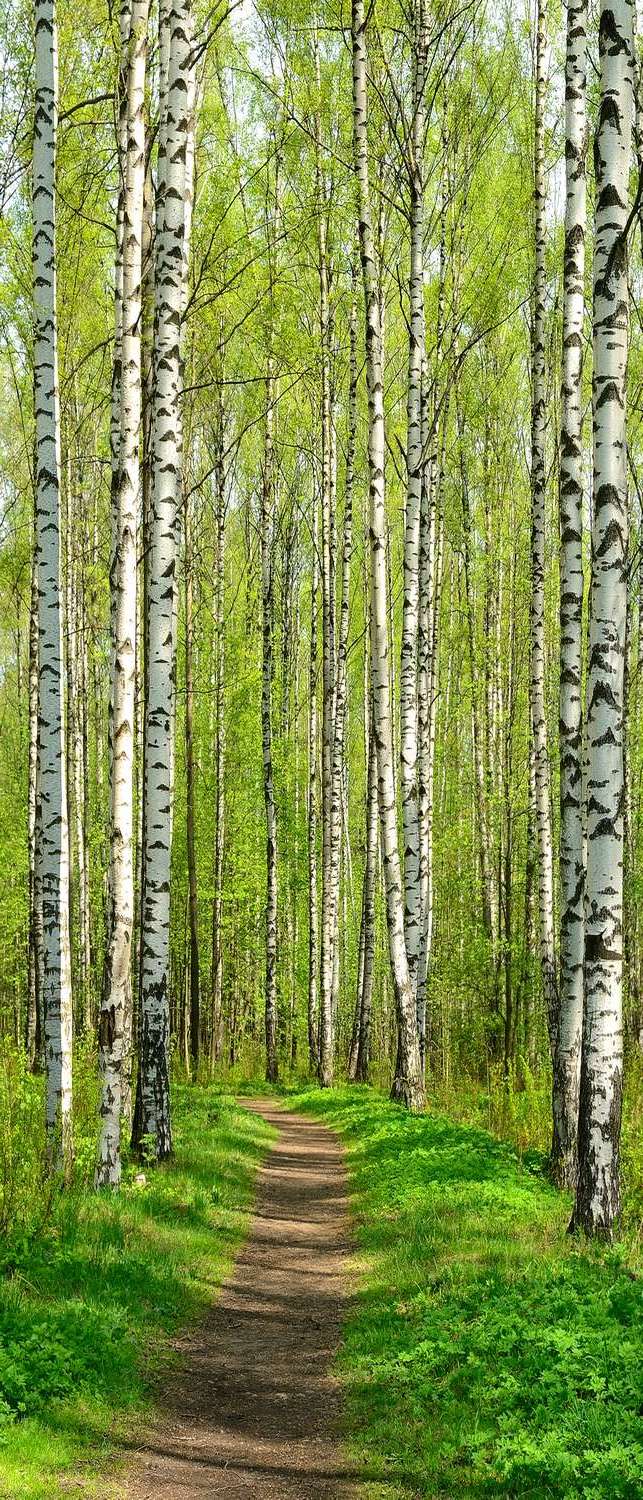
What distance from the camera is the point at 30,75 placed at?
1412 centimetres

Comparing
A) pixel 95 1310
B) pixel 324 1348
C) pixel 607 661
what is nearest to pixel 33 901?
pixel 324 1348

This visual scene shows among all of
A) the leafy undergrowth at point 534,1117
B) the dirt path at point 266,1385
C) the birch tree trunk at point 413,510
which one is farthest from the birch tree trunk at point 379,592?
the dirt path at point 266,1385

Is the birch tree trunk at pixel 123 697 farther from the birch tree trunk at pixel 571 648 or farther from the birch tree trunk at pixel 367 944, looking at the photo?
the birch tree trunk at pixel 367 944

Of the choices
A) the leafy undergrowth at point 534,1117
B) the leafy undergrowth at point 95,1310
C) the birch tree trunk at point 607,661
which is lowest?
the leafy undergrowth at point 534,1117

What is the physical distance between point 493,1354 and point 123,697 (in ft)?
16.8

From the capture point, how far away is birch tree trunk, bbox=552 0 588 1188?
903 cm

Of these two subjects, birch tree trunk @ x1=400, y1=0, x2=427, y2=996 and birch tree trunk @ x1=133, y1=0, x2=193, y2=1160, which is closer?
birch tree trunk @ x1=133, y1=0, x2=193, y2=1160

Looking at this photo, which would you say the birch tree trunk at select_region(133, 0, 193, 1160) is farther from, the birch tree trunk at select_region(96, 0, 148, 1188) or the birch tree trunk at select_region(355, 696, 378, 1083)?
the birch tree trunk at select_region(355, 696, 378, 1083)

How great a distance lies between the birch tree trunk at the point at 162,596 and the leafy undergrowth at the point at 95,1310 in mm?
963

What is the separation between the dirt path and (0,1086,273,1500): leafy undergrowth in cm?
18

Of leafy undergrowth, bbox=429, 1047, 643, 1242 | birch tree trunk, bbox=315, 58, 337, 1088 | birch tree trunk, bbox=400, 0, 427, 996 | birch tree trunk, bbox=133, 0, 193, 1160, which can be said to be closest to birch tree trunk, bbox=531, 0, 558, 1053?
leafy undergrowth, bbox=429, 1047, 643, 1242

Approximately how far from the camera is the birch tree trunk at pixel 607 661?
659 centimetres

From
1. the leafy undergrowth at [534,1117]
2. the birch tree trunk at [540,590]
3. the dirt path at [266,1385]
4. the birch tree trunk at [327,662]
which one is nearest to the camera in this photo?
the dirt path at [266,1385]

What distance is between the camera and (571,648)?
9.34 metres
